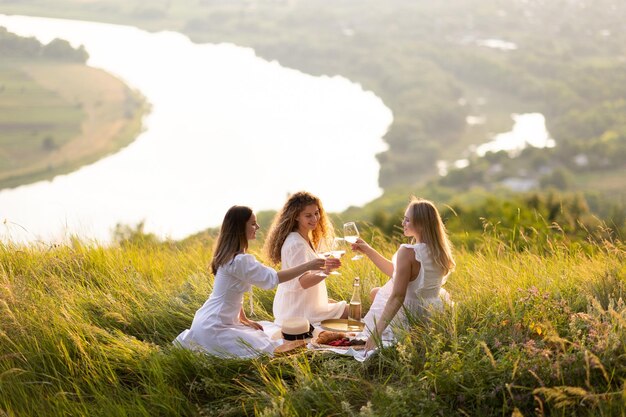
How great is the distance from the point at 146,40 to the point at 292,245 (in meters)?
34.1

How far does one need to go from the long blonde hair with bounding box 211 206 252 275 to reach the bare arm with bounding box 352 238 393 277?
0.99 m

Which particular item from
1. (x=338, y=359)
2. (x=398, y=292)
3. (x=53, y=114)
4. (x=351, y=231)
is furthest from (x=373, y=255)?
(x=53, y=114)

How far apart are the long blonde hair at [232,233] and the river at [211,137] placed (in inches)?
552

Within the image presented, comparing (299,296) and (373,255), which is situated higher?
(373,255)

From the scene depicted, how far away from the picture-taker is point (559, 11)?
75.6 metres

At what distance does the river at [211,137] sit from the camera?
27.5 m

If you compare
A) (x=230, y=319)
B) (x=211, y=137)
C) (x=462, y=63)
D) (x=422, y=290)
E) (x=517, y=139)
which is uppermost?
(x=422, y=290)

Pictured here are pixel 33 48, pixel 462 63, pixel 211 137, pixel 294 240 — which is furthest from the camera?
pixel 462 63

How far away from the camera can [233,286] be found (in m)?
5.22

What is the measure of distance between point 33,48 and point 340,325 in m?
17.5

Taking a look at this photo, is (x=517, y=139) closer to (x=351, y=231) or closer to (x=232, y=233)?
(x=351, y=231)

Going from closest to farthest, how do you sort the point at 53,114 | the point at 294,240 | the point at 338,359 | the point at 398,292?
the point at 338,359 → the point at 398,292 → the point at 294,240 → the point at 53,114

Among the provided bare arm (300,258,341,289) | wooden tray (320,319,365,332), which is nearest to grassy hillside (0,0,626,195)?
bare arm (300,258,341,289)

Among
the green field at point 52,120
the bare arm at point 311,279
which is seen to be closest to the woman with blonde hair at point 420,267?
the bare arm at point 311,279
